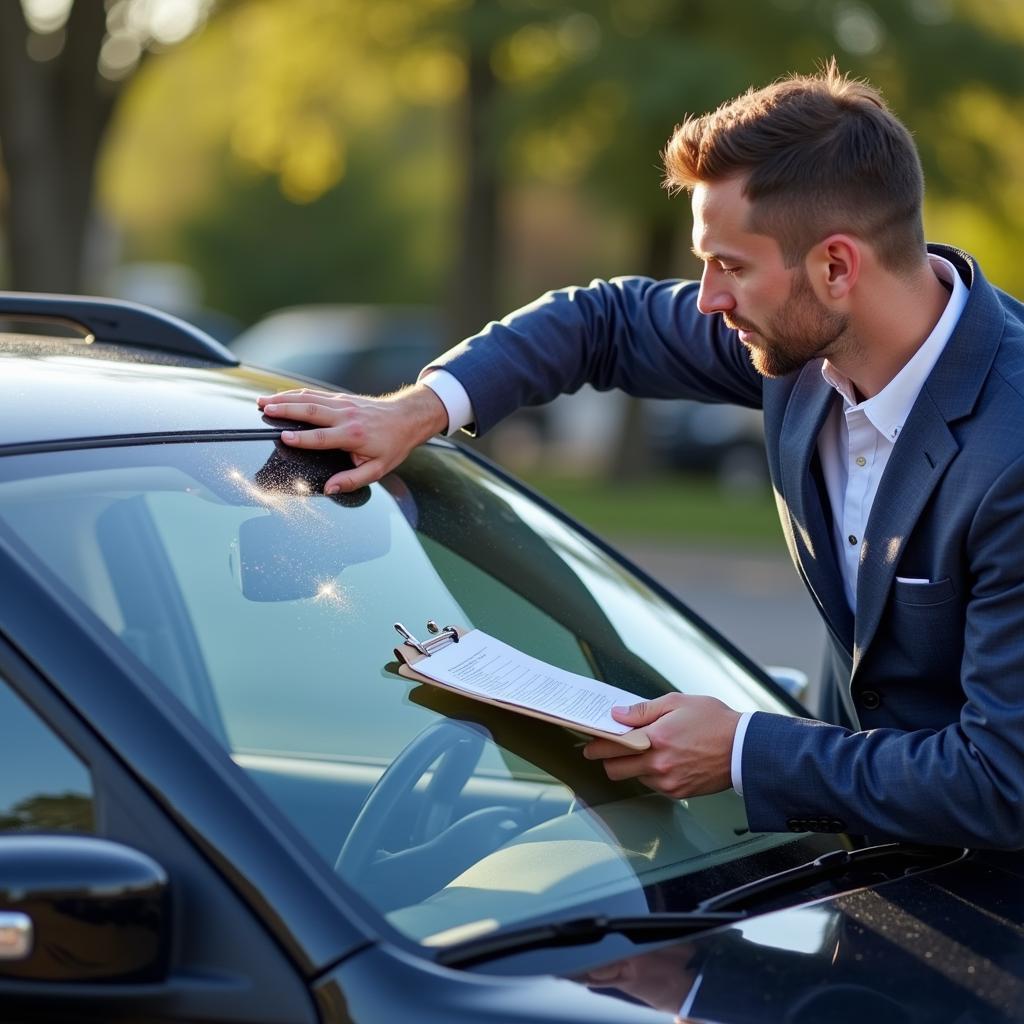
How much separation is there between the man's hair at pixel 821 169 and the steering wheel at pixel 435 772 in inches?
31.5

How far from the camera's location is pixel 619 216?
1555 centimetres

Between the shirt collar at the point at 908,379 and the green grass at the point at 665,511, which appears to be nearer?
the shirt collar at the point at 908,379

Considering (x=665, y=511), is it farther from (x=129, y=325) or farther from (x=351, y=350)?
(x=129, y=325)

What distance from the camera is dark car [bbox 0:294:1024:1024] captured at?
5.29ft

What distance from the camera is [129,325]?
9.78 feet

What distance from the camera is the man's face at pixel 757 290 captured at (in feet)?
7.69

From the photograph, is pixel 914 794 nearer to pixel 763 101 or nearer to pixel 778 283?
pixel 778 283

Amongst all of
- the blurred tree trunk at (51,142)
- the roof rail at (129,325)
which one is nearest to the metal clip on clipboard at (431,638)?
the roof rail at (129,325)

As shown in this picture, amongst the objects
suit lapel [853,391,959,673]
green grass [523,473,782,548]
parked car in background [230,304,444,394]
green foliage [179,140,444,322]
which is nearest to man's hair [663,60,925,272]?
suit lapel [853,391,959,673]

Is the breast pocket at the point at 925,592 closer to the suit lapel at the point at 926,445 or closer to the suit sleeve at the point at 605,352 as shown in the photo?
the suit lapel at the point at 926,445

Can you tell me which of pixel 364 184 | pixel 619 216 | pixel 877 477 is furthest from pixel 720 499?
pixel 364 184

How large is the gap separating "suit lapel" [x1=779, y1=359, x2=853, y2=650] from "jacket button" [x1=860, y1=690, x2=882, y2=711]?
0.11 meters

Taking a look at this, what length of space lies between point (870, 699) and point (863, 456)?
350mm

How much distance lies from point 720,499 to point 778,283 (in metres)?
13.1
